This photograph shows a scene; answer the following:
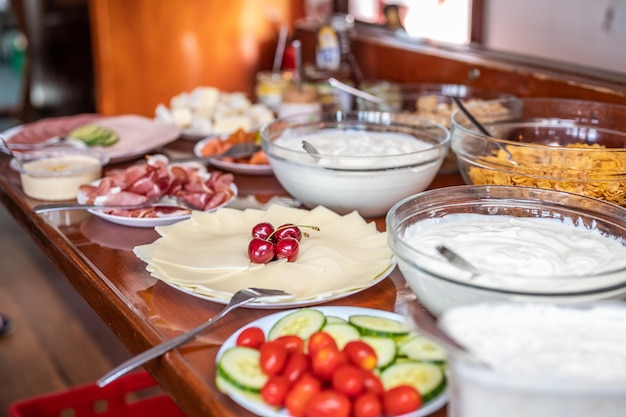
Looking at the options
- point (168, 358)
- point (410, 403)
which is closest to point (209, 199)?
point (168, 358)

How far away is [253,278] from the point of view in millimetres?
1153

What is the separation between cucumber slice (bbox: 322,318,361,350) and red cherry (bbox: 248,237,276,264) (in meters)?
0.24

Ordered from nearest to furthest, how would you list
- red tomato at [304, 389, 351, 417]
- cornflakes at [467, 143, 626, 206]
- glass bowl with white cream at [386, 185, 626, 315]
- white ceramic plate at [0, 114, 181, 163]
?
red tomato at [304, 389, 351, 417] < glass bowl with white cream at [386, 185, 626, 315] < cornflakes at [467, 143, 626, 206] < white ceramic plate at [0, 114, 181, 163]

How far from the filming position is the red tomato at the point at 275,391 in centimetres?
83

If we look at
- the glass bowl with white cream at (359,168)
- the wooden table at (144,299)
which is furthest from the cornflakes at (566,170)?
the wooden table at (144,299)

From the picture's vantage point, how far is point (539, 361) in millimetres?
720

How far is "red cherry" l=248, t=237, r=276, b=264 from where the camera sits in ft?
3.86

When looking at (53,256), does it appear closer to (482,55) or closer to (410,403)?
(410,403)

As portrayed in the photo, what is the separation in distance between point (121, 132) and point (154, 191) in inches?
25.2

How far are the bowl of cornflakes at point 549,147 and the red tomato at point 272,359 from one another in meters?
0.68

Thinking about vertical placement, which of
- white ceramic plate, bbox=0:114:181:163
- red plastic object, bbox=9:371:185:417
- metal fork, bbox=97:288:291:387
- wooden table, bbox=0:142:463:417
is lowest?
red plastic object, bbox=9:371:185:417

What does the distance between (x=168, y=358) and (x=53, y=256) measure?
0.58m

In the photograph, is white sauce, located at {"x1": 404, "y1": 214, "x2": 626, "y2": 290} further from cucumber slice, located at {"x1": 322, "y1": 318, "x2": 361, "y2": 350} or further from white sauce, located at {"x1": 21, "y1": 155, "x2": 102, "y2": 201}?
white sauce, located at {"x1": 21, "y1": 155, "x2": 102, "y2": 201}

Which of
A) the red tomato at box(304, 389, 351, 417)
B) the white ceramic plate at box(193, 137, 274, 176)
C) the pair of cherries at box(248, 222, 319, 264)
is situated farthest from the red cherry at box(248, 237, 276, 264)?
the white ceramic plate at box(193, 137, 274, 176)
